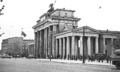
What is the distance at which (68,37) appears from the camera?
258 ft

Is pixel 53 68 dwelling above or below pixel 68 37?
below

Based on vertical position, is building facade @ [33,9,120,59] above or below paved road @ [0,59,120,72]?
above

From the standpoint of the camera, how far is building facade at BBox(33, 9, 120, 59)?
77.4 meters

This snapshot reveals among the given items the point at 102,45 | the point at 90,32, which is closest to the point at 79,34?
the point at 90,32

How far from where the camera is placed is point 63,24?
302 feet

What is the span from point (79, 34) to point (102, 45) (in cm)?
1095

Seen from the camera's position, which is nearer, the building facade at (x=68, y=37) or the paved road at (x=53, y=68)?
the paved road at (x=53, y=68)

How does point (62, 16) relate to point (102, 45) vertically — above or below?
above

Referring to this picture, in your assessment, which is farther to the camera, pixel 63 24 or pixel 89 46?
pixel 63 24

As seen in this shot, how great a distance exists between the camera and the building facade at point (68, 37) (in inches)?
3046

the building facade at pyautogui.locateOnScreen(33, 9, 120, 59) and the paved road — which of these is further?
the building facade at pyautogui.locateOnScreen(33, 9, 120, 59)

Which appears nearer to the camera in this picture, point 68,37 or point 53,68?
point 53,68

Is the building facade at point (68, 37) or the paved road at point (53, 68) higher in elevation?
the building facade at point (68, 37)

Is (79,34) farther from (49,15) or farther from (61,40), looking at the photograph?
(49,15)
